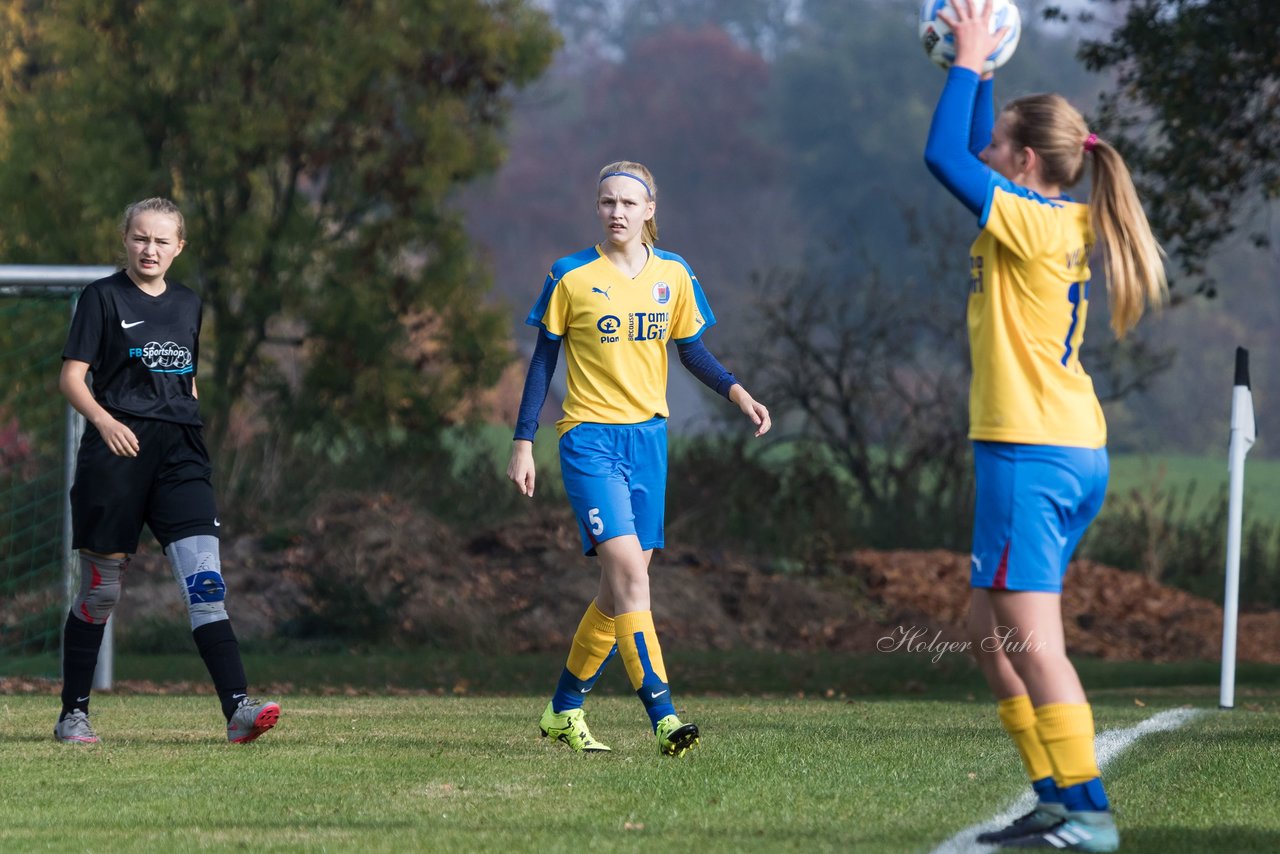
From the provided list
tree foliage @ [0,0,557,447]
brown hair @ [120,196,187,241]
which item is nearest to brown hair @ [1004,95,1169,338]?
brown hair @ [120,196,187,241]

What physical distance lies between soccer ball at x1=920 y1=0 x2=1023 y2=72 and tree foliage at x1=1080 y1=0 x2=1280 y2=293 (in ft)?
32.2

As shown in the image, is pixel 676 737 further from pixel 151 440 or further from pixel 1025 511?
pixel 151 440

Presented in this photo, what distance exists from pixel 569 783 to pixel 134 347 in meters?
2.46

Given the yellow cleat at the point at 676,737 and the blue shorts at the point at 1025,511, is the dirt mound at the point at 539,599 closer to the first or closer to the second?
the yellow cleat at the point at 676,737

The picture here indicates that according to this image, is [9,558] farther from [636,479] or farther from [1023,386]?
[1023,386]

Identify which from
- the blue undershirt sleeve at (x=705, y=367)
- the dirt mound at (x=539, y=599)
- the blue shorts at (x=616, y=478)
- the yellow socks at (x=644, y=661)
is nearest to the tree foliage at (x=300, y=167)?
the dirt mound at (x=539, y=599)

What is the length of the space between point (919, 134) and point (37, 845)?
61.0 metres

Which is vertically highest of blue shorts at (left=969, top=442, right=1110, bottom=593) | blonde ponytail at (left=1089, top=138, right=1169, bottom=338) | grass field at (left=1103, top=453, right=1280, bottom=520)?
blonde ponytail at (left=1089, top=138, right=1169, bottom=338)

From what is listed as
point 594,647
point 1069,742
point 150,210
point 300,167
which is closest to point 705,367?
point 594,647

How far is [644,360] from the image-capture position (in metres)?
6.66

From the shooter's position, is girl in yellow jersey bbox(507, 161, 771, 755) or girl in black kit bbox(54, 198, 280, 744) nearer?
girl in yellow jersey bbox(507, 161, 771, 755)

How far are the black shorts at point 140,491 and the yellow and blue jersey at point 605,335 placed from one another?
147 centimetres

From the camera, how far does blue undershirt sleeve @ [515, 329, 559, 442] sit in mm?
6688

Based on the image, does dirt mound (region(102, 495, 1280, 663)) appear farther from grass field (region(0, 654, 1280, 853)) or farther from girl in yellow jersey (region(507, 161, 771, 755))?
girl in yellow jersey (region(507, 161, 771, 755))
